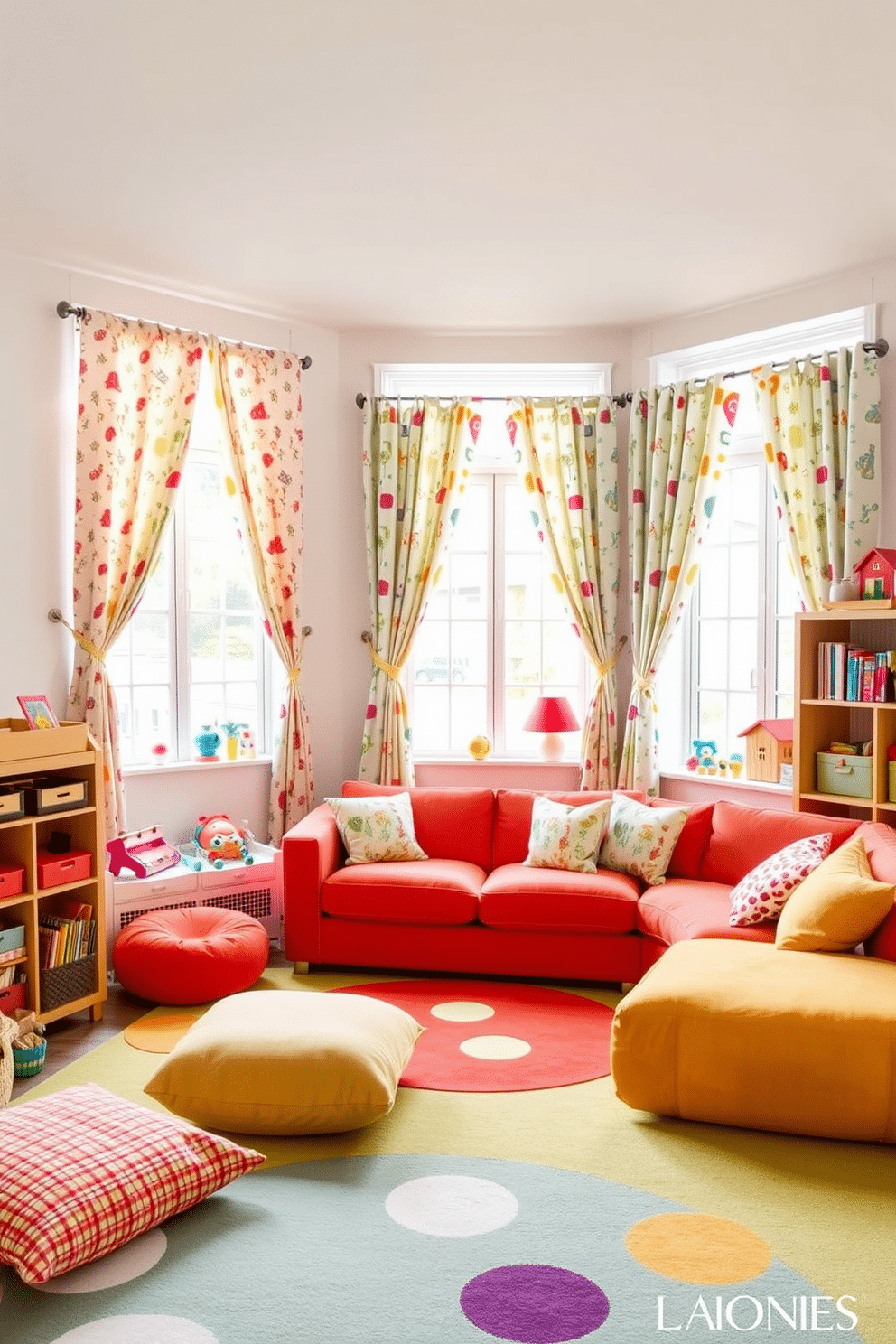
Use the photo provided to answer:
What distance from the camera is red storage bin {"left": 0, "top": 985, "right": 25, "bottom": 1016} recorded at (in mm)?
3771

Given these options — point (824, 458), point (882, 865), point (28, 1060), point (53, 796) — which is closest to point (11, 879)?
point (53, 796)

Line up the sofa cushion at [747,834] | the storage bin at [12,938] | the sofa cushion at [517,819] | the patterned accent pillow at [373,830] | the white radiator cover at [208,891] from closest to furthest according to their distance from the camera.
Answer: the storage bin at [12,938] < the sofa cushion at [747,834] < the white radiator cover at [208,891] < the patterned accent pillow at [373,830] < the sofa cushion at [517,819]

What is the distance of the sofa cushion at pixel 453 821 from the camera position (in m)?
5.12

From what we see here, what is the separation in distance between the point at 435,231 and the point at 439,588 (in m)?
2.13

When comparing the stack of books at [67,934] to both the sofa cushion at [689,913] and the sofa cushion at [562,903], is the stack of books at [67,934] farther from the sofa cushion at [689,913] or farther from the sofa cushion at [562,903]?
the sofa cushion at [689,913]

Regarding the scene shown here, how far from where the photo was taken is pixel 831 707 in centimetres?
481

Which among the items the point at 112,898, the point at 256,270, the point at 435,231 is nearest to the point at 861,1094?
the point at 112,898

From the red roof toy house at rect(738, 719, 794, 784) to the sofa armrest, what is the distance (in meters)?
2.14

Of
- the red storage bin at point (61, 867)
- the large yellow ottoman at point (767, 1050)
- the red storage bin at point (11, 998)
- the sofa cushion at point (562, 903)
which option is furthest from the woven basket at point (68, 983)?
the large yellow ottoman at point (767, 1050)

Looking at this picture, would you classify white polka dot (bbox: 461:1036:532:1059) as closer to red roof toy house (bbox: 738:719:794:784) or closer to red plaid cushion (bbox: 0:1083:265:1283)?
red plaid cushion (bbox: 0:1083:265:1283)

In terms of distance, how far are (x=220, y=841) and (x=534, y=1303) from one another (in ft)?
9.77

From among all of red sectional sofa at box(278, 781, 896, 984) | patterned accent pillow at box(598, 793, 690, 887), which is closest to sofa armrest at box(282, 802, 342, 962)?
red sectional sofa at box(278, 781, 896, 984)

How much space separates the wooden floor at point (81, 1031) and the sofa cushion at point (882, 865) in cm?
275

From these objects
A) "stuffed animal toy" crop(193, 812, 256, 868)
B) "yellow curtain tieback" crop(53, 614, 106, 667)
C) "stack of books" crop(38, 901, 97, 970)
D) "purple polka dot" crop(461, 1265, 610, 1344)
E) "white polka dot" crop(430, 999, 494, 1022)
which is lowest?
"purple polka dot" crop(461, 1265, 610, 1344)
